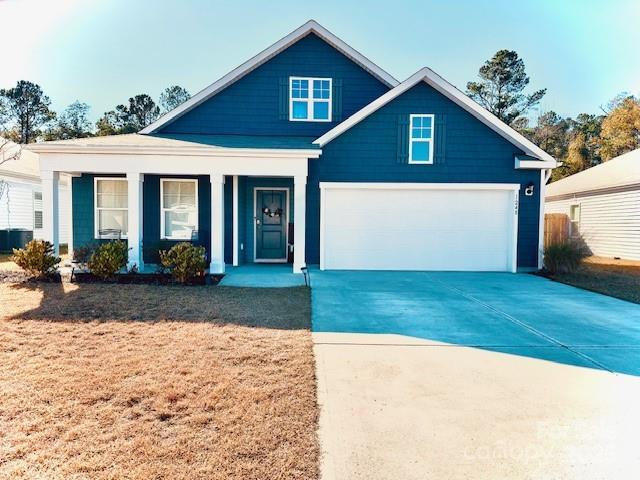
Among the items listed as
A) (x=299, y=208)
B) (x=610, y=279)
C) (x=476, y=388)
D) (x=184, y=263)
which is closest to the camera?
(x=476, y=388)

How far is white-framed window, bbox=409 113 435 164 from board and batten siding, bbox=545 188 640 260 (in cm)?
859

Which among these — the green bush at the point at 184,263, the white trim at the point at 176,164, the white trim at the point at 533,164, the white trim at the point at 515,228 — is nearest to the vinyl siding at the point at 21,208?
the white trim at the point at 176,164

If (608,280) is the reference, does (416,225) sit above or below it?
above

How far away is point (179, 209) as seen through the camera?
40.2ft

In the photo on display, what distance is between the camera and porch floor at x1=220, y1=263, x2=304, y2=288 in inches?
370

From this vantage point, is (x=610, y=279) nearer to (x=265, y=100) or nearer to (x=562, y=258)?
(x=562, y=258)

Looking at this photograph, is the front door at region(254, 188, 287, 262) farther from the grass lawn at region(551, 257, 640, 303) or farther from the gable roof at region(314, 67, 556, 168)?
the grass lawn at region(551, 257, 640, 303)

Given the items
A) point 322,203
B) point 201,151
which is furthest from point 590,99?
point 201,151

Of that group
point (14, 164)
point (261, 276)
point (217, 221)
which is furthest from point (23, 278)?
point (14, 164)

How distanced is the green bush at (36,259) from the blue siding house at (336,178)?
194 centimetres

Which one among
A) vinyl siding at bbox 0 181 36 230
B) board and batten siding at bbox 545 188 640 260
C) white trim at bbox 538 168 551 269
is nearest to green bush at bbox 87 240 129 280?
white trim at bbox 538 168 551 269

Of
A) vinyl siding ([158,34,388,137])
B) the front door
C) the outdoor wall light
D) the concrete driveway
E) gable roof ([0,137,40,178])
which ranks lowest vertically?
the concrete driveway

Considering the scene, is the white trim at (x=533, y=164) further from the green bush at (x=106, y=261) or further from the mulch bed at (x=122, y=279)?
the green bush at (x=106, y=261)

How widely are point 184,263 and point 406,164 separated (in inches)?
251
